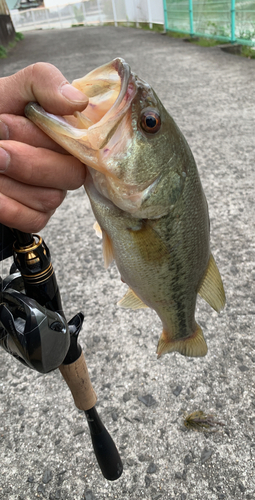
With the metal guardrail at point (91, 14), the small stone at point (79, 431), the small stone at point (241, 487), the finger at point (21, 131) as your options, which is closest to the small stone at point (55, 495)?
the small stone at point (79, 431)

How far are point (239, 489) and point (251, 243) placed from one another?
1848 mm

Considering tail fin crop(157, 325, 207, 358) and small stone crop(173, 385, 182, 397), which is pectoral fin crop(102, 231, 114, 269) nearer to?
tail fin crop(157, 325, 207, 358)

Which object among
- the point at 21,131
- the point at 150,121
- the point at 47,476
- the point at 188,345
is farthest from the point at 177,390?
the point at 21,131

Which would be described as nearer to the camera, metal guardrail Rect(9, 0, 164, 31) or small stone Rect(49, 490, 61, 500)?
small stone Rect(49, 490, 61, 500)

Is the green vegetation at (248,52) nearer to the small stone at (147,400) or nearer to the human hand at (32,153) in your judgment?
the small stone at (147,400)


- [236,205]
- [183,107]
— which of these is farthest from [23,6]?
[236,205]

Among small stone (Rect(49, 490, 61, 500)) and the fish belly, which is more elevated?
the fish belly

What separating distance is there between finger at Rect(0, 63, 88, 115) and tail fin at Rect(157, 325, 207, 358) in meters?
1.00

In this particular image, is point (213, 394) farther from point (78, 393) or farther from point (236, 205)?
point (236, 205)

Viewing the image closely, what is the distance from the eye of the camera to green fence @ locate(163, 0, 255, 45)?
9008 millimetres

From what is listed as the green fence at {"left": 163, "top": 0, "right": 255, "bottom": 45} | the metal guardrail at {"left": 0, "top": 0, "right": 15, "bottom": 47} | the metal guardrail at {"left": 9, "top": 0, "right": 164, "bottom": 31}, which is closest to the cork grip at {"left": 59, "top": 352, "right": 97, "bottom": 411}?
the green fence at {"left": 163, "top": 0, "right": 255, "bottom": 45}

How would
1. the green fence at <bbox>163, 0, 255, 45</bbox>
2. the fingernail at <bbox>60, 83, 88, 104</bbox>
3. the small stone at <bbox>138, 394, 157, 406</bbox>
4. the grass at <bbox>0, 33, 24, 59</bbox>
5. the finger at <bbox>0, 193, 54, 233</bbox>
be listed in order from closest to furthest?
the fingernail at <bbox>60, 83, 88, 104</bbox> → the finger at <bbox>0, 193, 54, 233</bbox> → the small stone at <bbox>138, 394, 157, 406</bbox> → the green fence at <bbox>163, 0, 255, 45</bbox> → the grass at <bbox>0, 33, 24, 59</bbox>

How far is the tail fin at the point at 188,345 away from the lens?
156 centimetres

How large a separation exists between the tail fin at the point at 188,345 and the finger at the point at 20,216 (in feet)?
2.47
